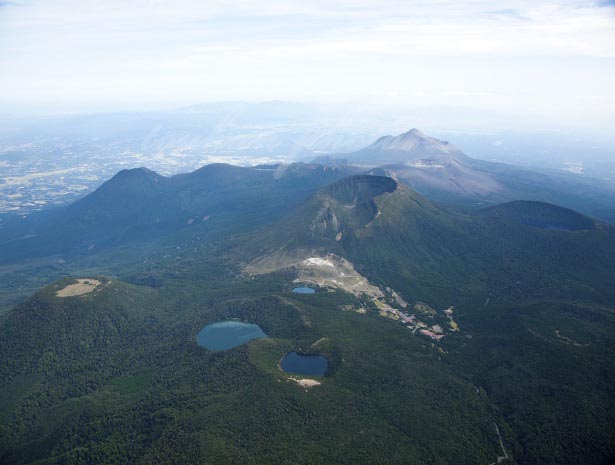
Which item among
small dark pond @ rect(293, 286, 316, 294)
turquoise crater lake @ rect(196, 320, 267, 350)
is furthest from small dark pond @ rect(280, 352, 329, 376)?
small dark pond @ rect(293, 286, 316, 294)

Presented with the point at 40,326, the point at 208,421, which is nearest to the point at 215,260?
the point at 40,326

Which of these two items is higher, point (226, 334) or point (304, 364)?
point (304, 364)

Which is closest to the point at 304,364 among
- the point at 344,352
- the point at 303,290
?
the point at 344,352

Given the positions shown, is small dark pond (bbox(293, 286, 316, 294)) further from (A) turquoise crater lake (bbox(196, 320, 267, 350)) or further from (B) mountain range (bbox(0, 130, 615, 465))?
(A) turquoise crater lake (bbox(196, 320, 267, 350))

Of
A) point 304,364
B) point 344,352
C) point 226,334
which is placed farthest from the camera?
point 226,334

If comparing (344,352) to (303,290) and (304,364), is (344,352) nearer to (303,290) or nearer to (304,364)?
(304,364)

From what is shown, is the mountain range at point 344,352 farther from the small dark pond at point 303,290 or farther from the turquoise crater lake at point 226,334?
the small dark pond at point 303,290

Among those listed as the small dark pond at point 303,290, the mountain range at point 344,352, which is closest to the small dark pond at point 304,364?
the mountain range at point 344,352
